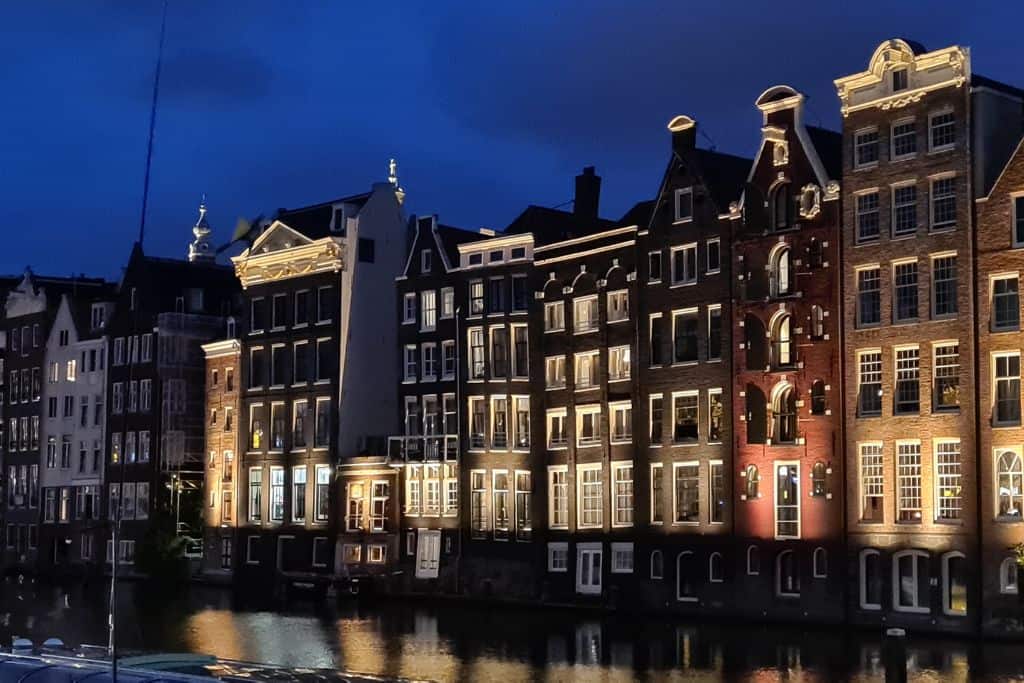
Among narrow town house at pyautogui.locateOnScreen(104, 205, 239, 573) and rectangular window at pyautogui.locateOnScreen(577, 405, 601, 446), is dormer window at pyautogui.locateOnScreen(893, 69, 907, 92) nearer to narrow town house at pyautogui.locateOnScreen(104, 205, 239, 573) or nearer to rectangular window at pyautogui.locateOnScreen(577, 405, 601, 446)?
rectangular window at pyautogui.locateOnScreen(577, 405, 601, 446)

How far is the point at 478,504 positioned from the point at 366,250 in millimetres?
16971

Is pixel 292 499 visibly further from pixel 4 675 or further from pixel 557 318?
pixel 4 675

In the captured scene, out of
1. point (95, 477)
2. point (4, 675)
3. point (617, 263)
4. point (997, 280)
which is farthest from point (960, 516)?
point (95, 477)

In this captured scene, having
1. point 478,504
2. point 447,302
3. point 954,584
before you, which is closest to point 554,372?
point 478,504

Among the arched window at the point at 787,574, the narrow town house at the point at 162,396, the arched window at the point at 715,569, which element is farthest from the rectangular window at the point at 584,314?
the narrow town house at the point at 162,396

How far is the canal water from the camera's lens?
45281 mm

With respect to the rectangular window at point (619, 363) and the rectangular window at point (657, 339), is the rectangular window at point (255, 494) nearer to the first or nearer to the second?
the rectangular window at point (619, 363)

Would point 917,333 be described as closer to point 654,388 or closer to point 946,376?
point 946,376

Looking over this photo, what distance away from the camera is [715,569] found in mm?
64688

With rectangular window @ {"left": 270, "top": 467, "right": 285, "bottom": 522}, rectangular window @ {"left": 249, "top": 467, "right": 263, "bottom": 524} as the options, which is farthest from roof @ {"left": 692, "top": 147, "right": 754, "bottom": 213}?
rectangular window @ {"left": 249, "top": 467, "right": 263, "bottom": 524}

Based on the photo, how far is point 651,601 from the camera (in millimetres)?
66938

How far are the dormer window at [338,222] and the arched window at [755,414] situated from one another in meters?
30.1

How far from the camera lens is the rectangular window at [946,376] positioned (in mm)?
56562

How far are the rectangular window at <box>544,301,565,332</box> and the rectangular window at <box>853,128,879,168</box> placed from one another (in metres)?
17.7
